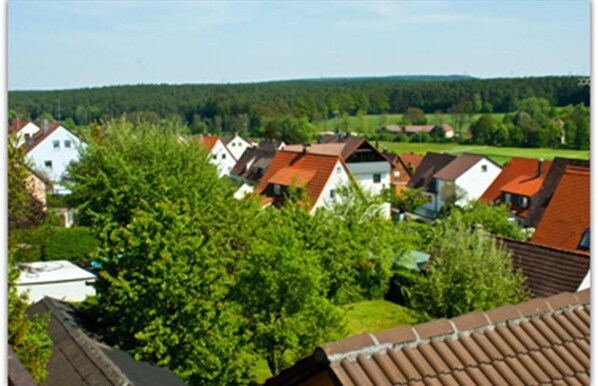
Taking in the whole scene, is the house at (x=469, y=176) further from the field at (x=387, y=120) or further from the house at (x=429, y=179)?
the field at (x=387, y=120)

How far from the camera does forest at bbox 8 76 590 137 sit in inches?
4136

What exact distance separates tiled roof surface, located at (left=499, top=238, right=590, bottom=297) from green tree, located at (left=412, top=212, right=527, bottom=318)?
0.92m

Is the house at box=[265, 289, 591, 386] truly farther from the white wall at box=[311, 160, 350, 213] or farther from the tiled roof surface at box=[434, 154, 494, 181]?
the tiled roof surface at box=[434, 154, 494, 181]

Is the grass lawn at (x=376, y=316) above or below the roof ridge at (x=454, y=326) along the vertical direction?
below

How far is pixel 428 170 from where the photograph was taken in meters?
49.7

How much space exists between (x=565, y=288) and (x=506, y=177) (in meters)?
24.8

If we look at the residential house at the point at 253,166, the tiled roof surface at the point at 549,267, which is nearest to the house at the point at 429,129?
the residential house at the point at 253,166

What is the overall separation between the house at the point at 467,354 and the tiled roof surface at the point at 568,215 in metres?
18.7

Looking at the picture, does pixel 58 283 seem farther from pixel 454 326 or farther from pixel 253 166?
pixel 253 166

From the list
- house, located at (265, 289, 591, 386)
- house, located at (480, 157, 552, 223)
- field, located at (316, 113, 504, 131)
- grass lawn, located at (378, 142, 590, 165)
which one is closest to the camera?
house, located at (265, 289, 591, 386)

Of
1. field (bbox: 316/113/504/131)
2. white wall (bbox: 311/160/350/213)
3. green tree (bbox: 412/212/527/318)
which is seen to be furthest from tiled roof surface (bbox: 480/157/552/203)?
field (bbox: 316/113/504/131)

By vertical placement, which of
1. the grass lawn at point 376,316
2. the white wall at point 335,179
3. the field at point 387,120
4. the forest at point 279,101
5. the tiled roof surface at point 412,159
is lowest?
the grass lawn at point 376,316

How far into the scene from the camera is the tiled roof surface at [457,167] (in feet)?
150

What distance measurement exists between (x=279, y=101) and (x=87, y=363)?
12128 centimetres
